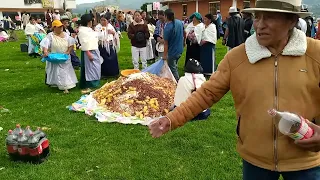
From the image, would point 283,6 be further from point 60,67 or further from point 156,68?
point 60,67

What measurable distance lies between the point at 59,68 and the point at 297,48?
728 cm

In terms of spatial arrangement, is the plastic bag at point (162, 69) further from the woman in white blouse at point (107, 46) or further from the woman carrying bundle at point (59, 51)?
the woman in white blouse at point (107, 46)

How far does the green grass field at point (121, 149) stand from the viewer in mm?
4422

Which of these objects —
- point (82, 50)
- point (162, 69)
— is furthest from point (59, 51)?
point (162, 69)

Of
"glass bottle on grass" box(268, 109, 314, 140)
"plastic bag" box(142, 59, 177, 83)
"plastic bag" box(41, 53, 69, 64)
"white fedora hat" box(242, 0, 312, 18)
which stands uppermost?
"white fedora hat" box(242, 0, 312, 18)

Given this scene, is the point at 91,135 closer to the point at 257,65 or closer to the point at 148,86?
the point at 148,86

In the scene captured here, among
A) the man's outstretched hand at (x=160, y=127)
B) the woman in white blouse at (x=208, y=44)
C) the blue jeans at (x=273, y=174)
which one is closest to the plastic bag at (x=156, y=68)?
the woman in white blouse at (x=208, y=44)

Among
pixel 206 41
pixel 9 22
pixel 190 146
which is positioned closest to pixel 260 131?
pixel 190 146

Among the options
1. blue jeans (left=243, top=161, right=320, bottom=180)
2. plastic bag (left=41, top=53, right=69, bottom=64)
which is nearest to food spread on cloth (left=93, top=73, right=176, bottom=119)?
plastic bag (left=41, top=53, right=69, bottom=64)

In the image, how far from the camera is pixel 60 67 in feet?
28.5

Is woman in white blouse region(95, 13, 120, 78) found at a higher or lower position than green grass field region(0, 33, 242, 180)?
higher

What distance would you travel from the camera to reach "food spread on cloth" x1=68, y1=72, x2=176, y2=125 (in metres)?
6.66

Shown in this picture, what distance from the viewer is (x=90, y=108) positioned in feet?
23.4

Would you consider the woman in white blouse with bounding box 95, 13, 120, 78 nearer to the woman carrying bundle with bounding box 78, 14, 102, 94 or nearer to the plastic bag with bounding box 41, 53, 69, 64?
the woman carrying bundle with bounding box 78, 14, 102, 94
